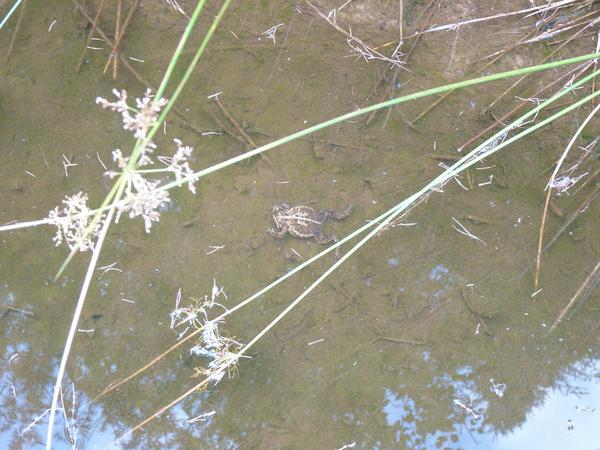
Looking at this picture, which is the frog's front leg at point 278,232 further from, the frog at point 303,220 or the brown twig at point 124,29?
the brown twig at point 124,29

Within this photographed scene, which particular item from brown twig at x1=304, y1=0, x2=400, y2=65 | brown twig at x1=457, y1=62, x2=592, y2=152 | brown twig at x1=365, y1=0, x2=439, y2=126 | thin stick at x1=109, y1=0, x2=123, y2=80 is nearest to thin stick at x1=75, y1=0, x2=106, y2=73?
thin stick at x1=109, y1=0, x2=123, y2=80

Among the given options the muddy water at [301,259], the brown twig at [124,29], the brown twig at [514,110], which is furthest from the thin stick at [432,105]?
the brown twig at [124,29]

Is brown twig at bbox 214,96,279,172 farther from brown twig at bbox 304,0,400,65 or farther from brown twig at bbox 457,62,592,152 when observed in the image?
brown twig at bbox 457,62,592,152

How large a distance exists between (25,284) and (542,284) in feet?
11.5

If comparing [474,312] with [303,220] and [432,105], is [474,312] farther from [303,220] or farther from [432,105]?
[432,105]

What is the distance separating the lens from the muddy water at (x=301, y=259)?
3.43 meters

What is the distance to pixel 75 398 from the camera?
3.54 m

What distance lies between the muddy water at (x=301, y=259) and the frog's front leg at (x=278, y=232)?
105 millimetres

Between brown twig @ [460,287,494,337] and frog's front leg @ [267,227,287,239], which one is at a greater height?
frog's front leg @ [267,227,287,239]

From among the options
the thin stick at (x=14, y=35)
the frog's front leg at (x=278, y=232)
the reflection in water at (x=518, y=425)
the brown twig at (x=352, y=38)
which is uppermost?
the brown twig at (x=352, y=38)

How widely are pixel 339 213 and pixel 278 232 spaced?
0.44 metres

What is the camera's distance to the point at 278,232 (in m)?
3.59

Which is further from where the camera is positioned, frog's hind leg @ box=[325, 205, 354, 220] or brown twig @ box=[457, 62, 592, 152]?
frog's hind leg @ box=[325, 205, 354, 220]

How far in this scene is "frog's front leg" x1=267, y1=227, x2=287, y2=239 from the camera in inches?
141
